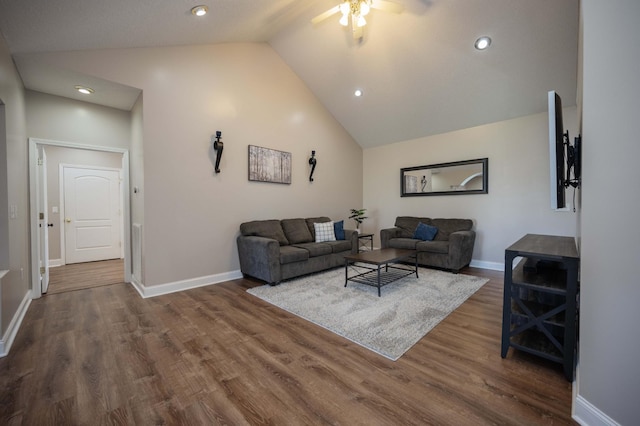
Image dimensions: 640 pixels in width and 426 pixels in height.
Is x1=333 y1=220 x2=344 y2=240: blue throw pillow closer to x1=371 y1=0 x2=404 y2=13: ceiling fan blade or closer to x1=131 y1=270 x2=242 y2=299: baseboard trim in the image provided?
x1=131 y1=270 x2=242 y2=299: baseboard trim

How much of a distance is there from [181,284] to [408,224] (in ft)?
13.3

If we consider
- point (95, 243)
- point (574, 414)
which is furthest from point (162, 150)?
point (574, 414)

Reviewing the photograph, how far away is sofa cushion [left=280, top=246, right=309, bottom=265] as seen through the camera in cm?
→ 372

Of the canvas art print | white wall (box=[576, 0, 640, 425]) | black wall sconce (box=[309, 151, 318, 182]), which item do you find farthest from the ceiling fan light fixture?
white wall (box=[576, 0, 640, 425])

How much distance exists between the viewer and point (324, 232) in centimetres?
471

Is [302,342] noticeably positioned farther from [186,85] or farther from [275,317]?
[186,85]

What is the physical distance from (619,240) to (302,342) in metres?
2.00

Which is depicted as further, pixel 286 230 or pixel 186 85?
pixel 286 230

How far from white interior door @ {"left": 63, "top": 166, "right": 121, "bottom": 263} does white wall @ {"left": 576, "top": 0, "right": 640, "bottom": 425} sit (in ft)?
24.0

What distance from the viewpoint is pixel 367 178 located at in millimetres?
6430

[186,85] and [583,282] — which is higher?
[186,85]

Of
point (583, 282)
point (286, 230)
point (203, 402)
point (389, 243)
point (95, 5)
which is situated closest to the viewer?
point (583, 282)

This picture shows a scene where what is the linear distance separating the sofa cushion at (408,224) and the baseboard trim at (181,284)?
3175mm

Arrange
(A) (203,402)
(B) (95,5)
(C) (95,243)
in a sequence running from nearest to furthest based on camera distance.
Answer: (A) (203,402)
(B) (95,5)
(C) (95,243)
